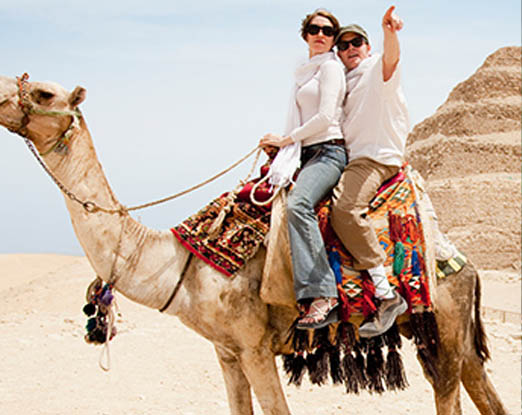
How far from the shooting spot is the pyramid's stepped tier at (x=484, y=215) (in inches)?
1839

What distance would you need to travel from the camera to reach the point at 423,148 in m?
71.6

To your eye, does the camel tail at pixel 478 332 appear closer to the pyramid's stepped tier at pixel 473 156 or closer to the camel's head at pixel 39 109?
the camel's head at pixel 39 109

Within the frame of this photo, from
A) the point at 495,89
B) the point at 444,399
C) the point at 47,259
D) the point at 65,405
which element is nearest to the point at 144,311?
the point at 65,405

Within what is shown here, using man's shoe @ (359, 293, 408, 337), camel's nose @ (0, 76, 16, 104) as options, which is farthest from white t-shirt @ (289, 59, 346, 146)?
camel's nose @ (0, 76, 16, 104)

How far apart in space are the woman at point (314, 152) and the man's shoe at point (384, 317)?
24 centimetres

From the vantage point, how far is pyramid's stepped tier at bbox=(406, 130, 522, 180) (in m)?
64.9

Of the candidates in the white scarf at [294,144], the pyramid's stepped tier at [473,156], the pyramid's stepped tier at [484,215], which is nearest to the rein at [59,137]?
the white scarf at [294,144]

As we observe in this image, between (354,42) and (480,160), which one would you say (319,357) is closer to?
(354,42)

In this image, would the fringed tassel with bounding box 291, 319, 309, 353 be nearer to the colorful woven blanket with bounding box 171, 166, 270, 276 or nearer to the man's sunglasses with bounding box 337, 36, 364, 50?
the colorful woven blanket with bounding box 171, 166, 270, 276

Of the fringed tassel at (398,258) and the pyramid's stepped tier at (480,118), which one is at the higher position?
the fringed tassel at (398,258)

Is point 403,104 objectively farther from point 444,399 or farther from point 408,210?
point 444,399

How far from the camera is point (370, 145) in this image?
461 centimetres

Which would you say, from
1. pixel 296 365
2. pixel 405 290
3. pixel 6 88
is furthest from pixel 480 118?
pixel 6 88

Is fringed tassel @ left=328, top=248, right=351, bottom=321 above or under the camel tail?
above
